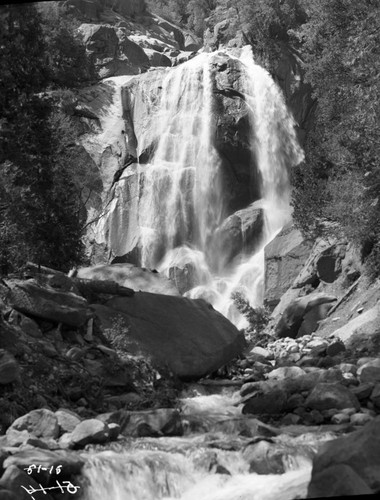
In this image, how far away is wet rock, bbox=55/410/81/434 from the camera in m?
9.64

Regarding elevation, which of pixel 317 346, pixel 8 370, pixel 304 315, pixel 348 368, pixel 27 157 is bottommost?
pixel 304 315

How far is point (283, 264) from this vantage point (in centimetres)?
2730

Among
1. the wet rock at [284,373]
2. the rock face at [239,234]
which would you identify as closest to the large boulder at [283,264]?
the rock face at [239,234]

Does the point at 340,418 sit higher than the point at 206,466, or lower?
lower

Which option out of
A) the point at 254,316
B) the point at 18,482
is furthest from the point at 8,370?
the point at 254,316

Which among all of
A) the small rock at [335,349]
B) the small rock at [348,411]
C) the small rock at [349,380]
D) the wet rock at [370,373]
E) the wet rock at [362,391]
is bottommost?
the small rock at [335,349]

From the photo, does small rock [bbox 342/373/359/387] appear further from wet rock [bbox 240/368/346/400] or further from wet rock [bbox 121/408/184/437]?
wet rock [bbox 121/408/184/437]

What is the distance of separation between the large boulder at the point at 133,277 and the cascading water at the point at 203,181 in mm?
8347

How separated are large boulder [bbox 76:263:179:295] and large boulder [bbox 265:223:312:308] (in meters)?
8.24

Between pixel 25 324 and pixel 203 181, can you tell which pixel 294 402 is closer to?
pixel 25 324

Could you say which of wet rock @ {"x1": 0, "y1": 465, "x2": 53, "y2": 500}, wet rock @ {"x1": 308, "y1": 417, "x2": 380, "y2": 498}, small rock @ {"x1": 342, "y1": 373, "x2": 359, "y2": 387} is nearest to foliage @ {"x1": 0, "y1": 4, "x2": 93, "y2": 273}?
small rock @ {"x1": 342, "y1": 373, "x2": 359, "y2": 387}

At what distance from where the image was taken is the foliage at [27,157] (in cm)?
1455

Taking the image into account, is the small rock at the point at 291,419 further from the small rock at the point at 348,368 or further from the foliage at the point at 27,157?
the foliage at the point at 27,157

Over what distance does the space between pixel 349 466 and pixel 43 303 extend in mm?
8285
